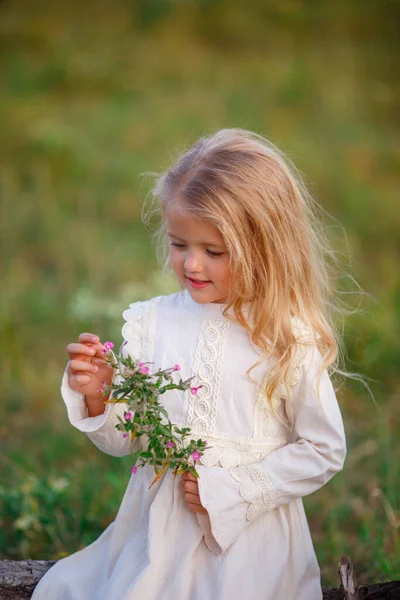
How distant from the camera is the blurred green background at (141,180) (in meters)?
3.04

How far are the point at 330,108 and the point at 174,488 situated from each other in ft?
20.0

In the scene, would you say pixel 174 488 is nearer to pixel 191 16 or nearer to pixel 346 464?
pixel 346 464

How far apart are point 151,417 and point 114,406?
25 cm

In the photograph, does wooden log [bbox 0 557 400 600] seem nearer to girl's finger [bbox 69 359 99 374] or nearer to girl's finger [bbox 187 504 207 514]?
girl's finger [bbox 187 504 207 514]

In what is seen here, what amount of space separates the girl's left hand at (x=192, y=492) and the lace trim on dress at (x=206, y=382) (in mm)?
126

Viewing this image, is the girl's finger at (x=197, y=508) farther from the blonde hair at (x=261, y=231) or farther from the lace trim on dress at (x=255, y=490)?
the blonde hair at (x=261, y=231)

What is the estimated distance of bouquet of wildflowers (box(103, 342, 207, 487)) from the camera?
1.82m

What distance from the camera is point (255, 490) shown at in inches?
78.1

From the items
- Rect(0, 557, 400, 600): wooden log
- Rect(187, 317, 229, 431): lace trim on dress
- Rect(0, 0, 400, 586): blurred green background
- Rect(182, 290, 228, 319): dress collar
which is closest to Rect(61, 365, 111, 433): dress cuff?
Rect(187, 317, 229, 431): lace trim on dress

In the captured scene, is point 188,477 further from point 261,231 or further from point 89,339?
point 261,231

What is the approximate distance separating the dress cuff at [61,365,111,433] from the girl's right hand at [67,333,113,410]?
0.01 metres

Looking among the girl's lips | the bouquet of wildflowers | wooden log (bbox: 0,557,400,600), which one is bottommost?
wooden log (bbox: 0,557,400,600)

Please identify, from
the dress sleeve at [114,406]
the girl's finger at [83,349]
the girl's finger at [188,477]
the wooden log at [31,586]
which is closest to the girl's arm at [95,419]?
the dress sleeve at [114,406]

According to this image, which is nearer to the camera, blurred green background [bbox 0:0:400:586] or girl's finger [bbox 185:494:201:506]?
girl's finger [bbox 185:494:201:506]
